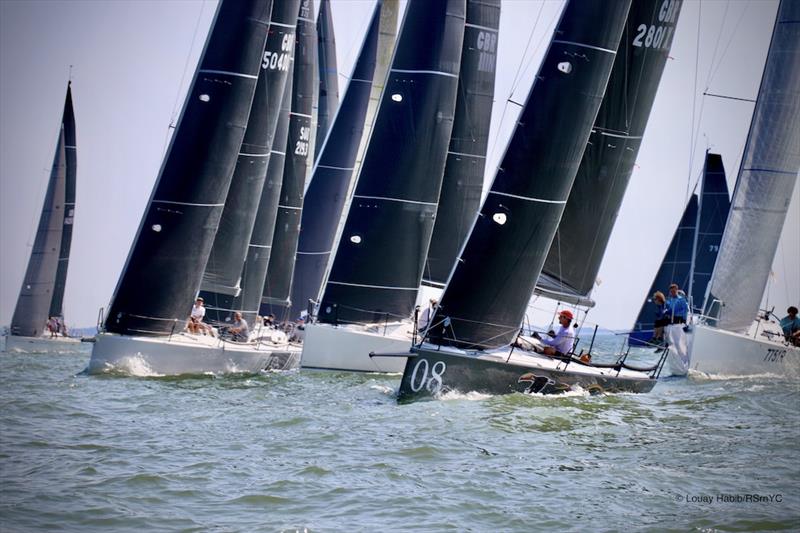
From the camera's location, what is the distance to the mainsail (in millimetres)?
23344

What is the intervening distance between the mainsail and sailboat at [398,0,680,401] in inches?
288

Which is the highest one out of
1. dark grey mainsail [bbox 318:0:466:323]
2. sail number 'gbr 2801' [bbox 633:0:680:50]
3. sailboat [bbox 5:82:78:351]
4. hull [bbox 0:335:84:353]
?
sail number 'gbr 2801' [bbox 633:0:680:50]

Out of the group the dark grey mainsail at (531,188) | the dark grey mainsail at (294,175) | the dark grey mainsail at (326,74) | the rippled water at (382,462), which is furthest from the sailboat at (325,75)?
the rippled water at (382,462)

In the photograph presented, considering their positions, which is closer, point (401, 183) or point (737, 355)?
point (401, 183)

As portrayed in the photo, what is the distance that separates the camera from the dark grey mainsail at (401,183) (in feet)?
70.5

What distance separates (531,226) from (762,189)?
957 cm

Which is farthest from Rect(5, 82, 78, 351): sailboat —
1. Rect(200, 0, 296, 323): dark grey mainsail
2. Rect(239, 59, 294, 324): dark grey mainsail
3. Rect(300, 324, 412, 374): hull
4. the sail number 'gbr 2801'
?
the sail number 'gbr 2801'

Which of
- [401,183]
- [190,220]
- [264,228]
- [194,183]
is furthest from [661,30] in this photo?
[264,228]

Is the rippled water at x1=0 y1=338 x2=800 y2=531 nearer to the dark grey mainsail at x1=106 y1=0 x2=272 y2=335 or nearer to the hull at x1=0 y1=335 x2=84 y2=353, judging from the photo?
the dark grey mainsail at x1=106 y1=0 x2=272 y2=335

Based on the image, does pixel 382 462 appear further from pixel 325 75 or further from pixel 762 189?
pixel 325 75

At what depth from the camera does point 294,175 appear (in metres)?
26.5

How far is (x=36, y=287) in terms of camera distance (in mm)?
35625

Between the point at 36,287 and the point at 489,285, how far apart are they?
23781mm

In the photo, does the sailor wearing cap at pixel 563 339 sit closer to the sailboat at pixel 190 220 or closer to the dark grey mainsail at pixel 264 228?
the sailboat at pixel 190 220
